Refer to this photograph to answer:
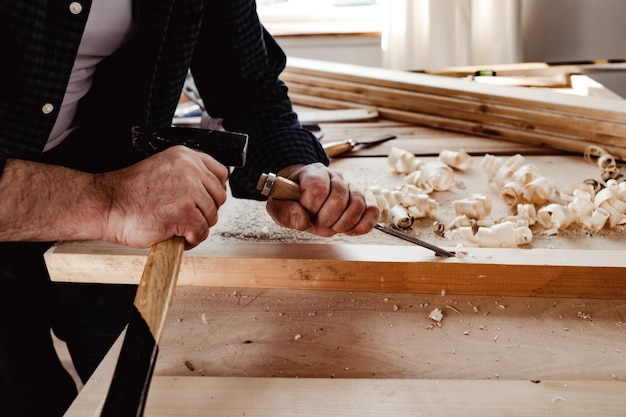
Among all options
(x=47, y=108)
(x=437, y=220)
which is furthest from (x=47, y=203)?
(x=437, y=220)

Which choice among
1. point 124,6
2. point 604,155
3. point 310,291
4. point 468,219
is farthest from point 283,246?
point 604,155

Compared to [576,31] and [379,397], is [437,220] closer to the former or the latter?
[379,397]

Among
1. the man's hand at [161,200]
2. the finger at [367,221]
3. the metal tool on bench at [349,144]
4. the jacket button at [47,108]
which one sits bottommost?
the metal tool on bench at [349,144]

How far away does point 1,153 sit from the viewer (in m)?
0.83

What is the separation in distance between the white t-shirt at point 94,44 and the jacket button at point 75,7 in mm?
55

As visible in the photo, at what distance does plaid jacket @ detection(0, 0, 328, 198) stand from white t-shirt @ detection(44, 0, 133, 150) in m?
0.02

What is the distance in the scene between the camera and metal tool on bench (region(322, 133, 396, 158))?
4.88ft

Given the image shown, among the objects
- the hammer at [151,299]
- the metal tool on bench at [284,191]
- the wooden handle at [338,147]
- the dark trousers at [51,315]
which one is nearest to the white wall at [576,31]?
the wooden handle at [338,147]

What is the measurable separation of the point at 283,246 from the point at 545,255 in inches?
17.5

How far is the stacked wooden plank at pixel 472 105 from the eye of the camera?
144 cm

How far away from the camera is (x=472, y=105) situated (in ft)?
5.40

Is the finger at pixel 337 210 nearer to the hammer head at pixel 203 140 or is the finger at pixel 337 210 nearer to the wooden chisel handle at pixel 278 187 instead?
the wooden chisel handle at pixel 278 187

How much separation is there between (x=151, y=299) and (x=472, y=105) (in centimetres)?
127

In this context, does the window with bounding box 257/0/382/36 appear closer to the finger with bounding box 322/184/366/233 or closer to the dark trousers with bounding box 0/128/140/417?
the dark trousers with bounding box 0/128/140/417
